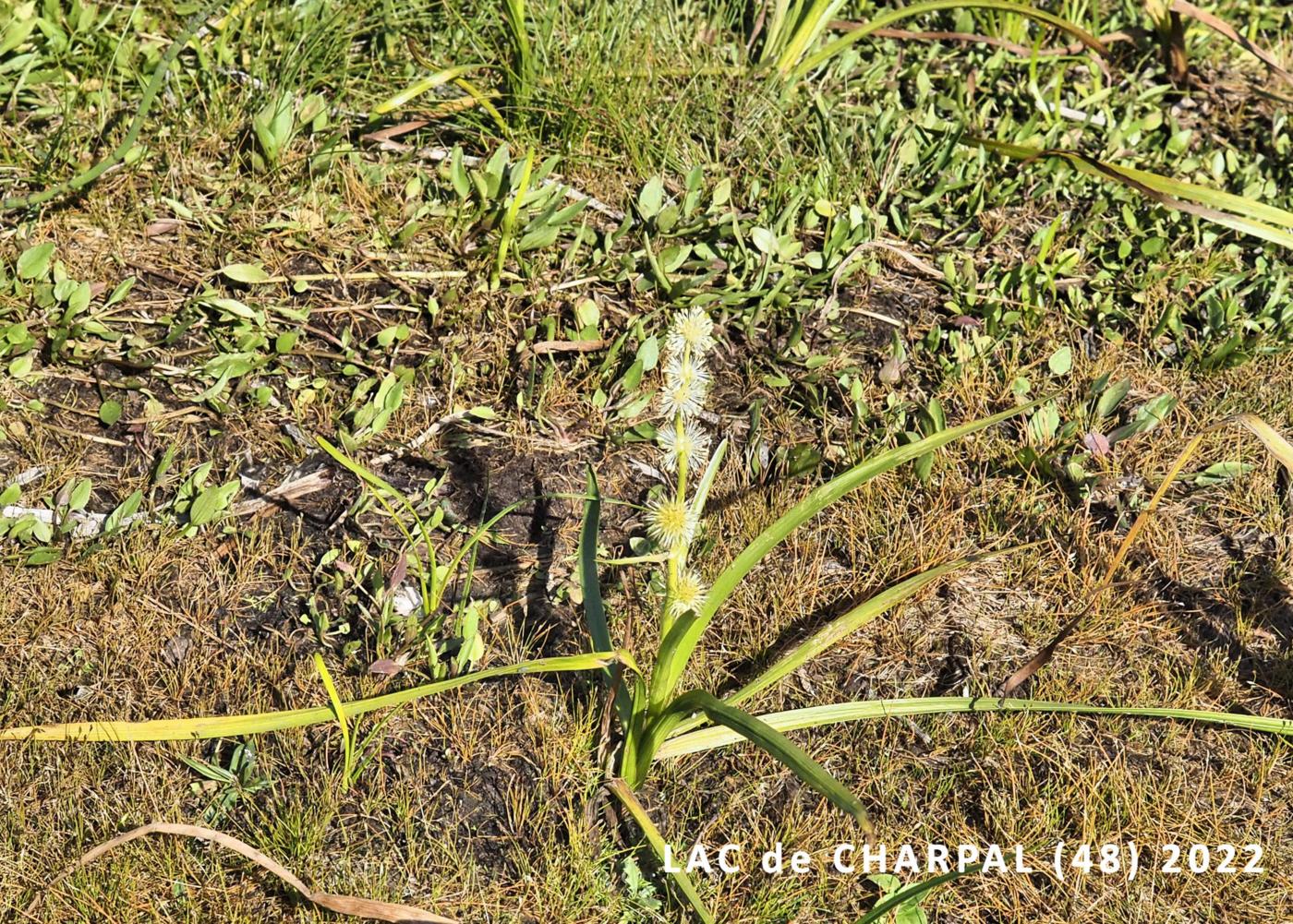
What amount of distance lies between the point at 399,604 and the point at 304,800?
392 millimetres

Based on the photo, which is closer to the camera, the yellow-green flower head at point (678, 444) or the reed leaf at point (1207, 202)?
the yellow-green flower head at point (678, 444)

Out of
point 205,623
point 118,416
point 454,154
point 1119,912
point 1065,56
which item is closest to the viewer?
point 1119,912

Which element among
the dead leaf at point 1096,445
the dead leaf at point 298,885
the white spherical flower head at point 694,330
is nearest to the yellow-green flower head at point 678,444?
the white spherical flower head at point 694,330

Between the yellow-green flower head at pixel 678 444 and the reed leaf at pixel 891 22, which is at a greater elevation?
the reed leaf at pixel 891 22

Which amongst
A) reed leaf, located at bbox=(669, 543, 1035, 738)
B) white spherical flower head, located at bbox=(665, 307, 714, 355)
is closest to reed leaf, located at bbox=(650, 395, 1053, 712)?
reed leaf, located at bbox=(669, 543, 1035, 738)

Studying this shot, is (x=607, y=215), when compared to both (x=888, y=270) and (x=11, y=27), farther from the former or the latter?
(x=11, y=27)

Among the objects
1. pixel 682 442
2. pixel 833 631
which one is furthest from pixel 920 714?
pixel 682 442

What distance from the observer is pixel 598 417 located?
2.43m

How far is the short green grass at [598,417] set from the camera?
1.95m

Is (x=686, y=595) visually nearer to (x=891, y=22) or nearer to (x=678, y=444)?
(x=678, y=444)

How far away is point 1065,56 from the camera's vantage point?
3.12 meters

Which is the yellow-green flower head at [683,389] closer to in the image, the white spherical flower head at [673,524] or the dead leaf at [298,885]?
the white spherical flower head at [673,524]

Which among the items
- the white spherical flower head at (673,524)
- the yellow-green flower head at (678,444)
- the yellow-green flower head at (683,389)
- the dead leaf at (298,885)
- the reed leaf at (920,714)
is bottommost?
the dead leaf at (298,885)

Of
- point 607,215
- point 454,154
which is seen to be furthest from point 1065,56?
point 454,154
